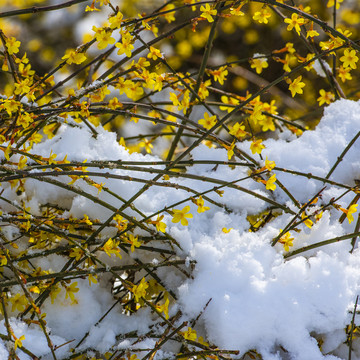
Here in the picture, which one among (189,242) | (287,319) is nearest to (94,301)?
(189,242)

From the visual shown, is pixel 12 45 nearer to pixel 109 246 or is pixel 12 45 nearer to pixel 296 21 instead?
pixel 109 246

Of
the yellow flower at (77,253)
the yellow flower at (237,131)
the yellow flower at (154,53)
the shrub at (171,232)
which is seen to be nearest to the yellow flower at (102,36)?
the shrub at (171,232)

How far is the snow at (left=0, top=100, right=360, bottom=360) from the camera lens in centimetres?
125

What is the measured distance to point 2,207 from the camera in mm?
1518

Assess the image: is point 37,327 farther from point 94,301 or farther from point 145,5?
point 145,5

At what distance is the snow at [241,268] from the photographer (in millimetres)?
1248

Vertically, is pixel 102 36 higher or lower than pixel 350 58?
lower

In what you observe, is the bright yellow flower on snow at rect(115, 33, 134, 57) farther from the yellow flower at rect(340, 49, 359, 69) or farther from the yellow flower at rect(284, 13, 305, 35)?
the yellow flower at rect(340, 49, 359, 69)

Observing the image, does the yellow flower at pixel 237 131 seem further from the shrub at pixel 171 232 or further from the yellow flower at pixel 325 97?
the yellow flower at pixel 325 97

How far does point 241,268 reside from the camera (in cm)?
132

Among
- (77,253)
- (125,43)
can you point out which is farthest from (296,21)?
(77,253)

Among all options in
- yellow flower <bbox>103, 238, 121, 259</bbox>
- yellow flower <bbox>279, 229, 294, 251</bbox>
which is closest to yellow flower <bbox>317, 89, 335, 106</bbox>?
yellow flower <bbox>279, 229, 294, 251</bbox>

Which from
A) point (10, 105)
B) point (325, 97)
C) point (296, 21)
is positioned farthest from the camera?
point (325, 97)

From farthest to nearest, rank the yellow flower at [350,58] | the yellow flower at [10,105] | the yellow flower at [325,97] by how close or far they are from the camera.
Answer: the yellow flower at [325,97], the yellow flower at [350,58], the yellow flower at [10,105]
